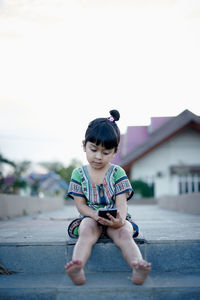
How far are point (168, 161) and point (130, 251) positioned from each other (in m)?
15.2

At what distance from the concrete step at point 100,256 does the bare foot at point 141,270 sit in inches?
15.2

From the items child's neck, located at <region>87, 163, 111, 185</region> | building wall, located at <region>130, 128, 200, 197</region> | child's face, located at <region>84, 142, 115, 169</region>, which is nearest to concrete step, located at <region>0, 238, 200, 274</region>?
child's neck, located at <region>87, 163, 111, 185</region>

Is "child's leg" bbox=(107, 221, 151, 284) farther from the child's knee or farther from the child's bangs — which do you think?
the child's bangs

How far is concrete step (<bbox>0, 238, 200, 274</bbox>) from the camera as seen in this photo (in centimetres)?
225

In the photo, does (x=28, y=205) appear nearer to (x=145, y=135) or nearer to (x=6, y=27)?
(x=6, y=27)

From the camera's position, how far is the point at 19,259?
2311 millimetres

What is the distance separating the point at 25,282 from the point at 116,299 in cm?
64

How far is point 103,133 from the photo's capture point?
232cm

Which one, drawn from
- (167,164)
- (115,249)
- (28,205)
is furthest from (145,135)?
(115,249)

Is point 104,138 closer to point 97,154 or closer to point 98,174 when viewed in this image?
point 97,154

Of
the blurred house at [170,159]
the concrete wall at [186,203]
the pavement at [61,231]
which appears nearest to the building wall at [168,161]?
the blurred house at [170,159]

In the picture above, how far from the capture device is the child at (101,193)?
2.09 metres

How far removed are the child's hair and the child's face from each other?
1.6 inches

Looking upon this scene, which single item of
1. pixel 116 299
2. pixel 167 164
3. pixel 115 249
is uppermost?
pixel 167 164
